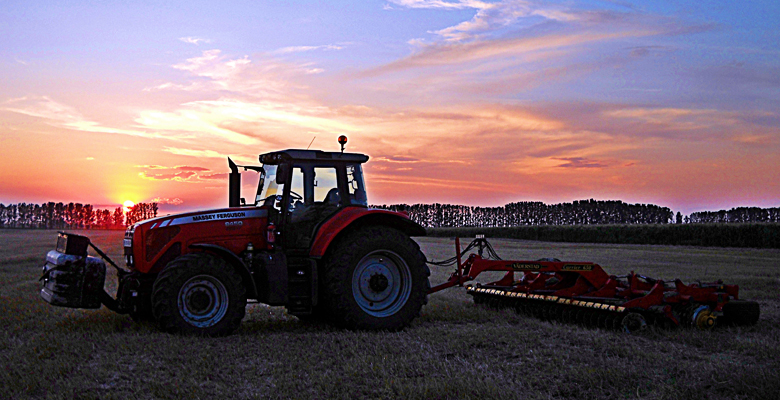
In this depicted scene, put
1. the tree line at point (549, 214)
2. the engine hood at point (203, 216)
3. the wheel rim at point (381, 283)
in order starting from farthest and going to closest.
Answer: the tree line at point (549, 214)
the wheel rim at point (381, 283)
the engine hood at point (203, 216)

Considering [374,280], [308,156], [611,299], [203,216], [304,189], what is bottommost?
[611,299]

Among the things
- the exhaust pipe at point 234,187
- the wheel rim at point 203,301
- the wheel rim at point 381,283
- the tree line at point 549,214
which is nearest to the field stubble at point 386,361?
the wheel rim at point 203,301

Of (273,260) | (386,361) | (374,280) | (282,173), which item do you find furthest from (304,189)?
(386,361)

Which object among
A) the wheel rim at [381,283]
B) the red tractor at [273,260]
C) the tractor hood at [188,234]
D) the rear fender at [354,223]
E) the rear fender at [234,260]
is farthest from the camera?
the wheel rim at [381,283]

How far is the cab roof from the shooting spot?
9133mm

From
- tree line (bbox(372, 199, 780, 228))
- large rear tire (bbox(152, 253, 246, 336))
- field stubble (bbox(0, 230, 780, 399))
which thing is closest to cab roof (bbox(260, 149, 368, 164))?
large rear tire (bbox(152, 253, 246, 336))

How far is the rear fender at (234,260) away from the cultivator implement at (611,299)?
110 inches

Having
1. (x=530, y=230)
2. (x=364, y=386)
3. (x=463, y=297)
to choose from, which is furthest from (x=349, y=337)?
(x=530, y=230)

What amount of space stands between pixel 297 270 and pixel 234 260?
880 millimetres

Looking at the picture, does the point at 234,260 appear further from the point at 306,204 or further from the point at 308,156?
the point at 308,156

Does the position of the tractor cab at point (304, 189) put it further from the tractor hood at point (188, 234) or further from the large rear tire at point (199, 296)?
the large rear tire at point (199, 296)

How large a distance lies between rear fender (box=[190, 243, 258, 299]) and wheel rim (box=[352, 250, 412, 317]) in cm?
139

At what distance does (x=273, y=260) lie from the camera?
880 cm

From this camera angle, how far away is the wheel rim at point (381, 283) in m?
9.19
